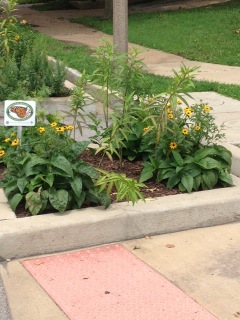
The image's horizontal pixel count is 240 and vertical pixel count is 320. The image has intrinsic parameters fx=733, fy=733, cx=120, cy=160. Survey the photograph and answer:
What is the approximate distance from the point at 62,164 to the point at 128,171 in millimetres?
1049

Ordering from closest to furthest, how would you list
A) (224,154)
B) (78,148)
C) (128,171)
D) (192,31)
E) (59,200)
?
(59,200), (78,148), (224,154), (128,171), (192,31)

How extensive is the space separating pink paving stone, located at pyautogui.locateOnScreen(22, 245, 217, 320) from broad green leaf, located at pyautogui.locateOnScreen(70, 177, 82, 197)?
419 mm

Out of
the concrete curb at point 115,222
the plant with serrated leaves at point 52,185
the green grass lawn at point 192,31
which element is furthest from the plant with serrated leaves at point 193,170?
the green grass lawn at point 192,31

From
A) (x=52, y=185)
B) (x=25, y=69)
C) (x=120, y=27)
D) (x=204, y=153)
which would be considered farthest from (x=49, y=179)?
(x=120, y=27)

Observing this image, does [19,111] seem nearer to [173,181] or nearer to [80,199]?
[80,199]

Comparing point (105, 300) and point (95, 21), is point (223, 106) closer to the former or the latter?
point (105, 300)

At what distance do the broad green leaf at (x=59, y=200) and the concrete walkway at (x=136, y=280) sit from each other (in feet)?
0.70

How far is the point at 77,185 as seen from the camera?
5266 mm

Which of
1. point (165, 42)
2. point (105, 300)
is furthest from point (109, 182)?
point (165, 42)

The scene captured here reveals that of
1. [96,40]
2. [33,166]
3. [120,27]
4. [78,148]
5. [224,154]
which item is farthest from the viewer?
[96,40]

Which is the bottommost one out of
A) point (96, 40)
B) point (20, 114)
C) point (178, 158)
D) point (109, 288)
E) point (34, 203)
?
point (109, 288)

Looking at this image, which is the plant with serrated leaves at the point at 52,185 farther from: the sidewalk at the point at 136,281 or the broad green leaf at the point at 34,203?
the sidewalk at the point at 136,281

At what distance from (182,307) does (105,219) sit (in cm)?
106

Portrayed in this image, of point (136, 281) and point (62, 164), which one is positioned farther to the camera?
point (62, 164)
